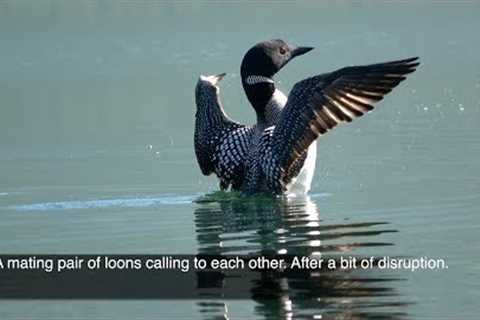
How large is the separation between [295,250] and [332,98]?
1.97 m

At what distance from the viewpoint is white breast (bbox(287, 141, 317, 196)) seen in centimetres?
1379

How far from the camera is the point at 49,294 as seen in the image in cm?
1018

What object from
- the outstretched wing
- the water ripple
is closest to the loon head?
the outstretched wing

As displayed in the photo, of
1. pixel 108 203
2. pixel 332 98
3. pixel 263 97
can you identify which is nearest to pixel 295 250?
pixel 332 98

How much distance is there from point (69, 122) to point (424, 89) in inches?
338

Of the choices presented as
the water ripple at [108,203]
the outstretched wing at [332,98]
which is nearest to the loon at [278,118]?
the outstretched wing at [332,98]

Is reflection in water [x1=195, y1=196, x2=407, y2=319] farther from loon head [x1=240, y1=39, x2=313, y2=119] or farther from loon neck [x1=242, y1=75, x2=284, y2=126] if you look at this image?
loon head [x1=240, y1=39, x2=313, y2=119]

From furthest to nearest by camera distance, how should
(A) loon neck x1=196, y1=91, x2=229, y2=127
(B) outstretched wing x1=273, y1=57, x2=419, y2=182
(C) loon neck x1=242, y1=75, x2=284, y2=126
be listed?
(A) loon neck x1=196, y1=91, x2=229, y2=127 → (C) loon neck x1=242, y1=75, x2=284, y2=126 → (B) outstretched wing x1=273, y1=57, x2=419, y2=182

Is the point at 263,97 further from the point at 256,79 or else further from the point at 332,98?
the point at 332,98

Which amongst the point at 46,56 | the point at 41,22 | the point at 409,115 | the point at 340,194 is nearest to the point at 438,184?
the point at 340,194

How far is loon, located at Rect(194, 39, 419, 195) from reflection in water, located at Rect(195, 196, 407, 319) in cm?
26

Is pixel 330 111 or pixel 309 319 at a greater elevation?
pixel 330 111

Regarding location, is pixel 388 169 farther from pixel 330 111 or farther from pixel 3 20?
pixel 3 20

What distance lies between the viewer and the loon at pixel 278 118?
12.9 m
